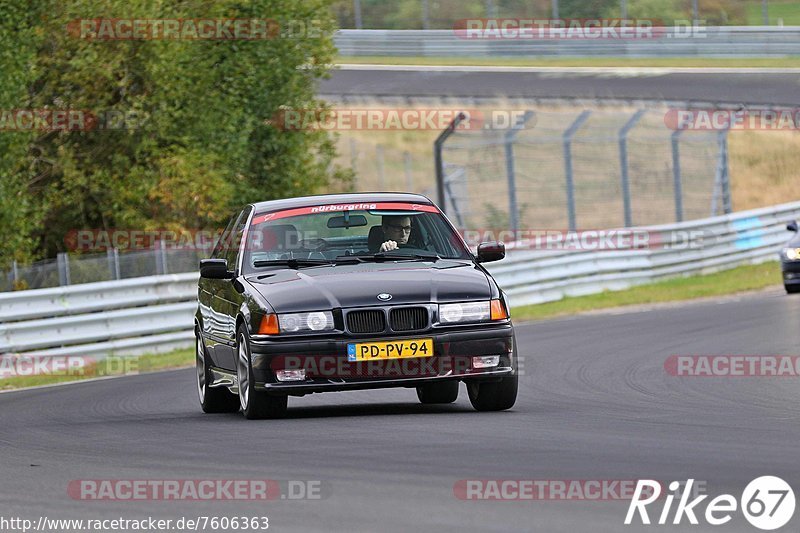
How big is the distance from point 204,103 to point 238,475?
20112mm

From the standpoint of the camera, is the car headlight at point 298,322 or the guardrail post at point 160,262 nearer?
the car headlight at point 298,322

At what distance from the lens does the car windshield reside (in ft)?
36.5

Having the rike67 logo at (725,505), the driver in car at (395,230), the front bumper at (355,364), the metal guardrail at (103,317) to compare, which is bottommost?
the metal guardrail at (103,317)

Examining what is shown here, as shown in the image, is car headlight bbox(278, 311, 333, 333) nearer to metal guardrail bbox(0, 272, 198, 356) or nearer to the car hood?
the car hood

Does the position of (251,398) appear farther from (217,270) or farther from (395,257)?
(395,257)

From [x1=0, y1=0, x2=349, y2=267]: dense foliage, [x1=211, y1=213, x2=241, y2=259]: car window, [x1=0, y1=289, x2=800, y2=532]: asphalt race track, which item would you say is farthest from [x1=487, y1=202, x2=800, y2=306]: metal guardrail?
[x1=211, y1=213, x2=241, y2=259]: car window

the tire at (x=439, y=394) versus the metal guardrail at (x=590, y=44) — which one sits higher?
the metal guardrail at (x=590, y=44)

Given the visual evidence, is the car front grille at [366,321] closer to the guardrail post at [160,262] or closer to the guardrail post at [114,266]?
the guardrail post at [114,266]

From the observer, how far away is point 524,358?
1616 cm

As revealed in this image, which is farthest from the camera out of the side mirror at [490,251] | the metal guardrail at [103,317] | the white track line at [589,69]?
the white track line at [589,69]

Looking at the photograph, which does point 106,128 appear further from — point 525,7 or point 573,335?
point 525,7

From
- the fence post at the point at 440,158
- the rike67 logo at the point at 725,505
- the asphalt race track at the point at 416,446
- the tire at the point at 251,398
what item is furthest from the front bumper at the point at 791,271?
the rike67 logo at the point at 725,505

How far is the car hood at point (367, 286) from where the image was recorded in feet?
33.2

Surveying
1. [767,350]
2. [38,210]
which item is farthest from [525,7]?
[767,350]
